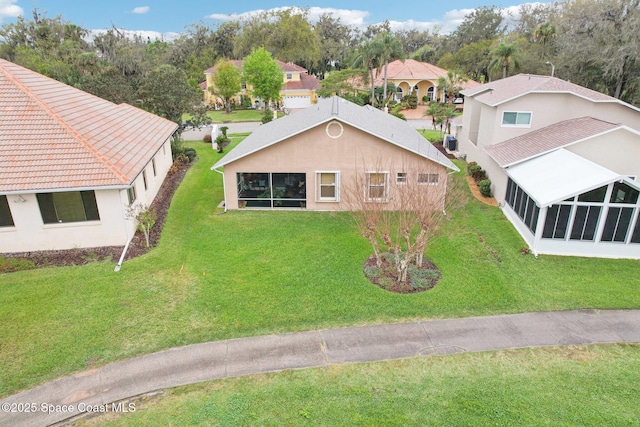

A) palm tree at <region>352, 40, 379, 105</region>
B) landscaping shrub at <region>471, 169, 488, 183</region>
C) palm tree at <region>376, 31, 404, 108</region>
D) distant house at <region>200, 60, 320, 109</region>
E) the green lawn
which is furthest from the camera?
distant house at <region>200, 60, 320, 109</region>

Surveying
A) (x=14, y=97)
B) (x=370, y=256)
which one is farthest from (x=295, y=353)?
(x=14, y=97)

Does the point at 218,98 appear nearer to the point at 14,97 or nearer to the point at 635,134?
the point at 14,97

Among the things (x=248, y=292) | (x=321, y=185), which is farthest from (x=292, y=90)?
(x=248, y=292)

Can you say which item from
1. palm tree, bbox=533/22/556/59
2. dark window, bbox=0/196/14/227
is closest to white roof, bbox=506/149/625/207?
dark window, bbox=0/196/14/227

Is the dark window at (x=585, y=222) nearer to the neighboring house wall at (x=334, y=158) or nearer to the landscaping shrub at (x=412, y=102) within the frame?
the neighboring house wall at (x=334, y=158)

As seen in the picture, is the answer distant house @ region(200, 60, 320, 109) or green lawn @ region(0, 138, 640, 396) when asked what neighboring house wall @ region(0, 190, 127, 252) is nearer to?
green lawn @ region(0, 138, 640, 396)

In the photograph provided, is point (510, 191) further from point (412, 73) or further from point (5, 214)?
point (412, 73)
